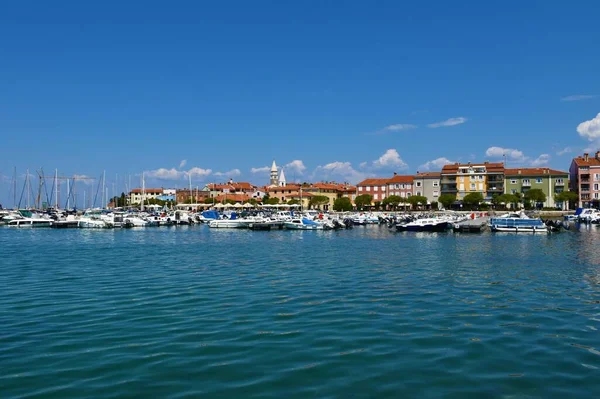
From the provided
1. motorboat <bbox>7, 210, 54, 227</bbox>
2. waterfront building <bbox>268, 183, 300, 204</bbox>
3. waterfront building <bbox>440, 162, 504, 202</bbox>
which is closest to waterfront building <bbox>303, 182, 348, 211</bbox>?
waterfront building <bbox>268, 183, 300, 204</bbox>

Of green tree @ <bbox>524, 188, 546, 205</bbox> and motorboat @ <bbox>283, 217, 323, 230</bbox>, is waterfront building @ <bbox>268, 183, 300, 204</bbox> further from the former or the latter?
motorboat @ <bbox>283, 217, 323, 230</bbox>

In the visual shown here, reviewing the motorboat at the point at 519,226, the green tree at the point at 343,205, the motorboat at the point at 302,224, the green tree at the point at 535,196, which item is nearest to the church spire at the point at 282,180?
the green tree at the point at 343,205

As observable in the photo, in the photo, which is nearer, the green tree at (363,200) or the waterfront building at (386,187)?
the green tree at (363,200)

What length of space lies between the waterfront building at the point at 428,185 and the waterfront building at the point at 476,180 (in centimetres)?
279

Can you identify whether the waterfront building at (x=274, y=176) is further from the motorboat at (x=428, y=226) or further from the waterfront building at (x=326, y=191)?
the motorboat at (x=428, y=226)

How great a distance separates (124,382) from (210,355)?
201 centimetres

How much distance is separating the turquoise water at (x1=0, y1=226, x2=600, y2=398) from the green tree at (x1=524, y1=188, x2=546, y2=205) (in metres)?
79.9

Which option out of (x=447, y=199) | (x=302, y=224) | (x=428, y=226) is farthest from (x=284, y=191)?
(x=428, y=226)

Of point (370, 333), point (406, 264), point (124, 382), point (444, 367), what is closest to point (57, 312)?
point (124, 382)

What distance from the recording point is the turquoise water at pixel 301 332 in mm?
9109

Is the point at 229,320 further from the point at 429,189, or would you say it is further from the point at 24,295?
the point at 429,189

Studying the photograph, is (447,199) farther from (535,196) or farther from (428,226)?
(428,226)

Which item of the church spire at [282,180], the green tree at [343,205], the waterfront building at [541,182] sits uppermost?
the church spire at [282,180]

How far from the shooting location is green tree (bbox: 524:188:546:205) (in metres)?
98.7
